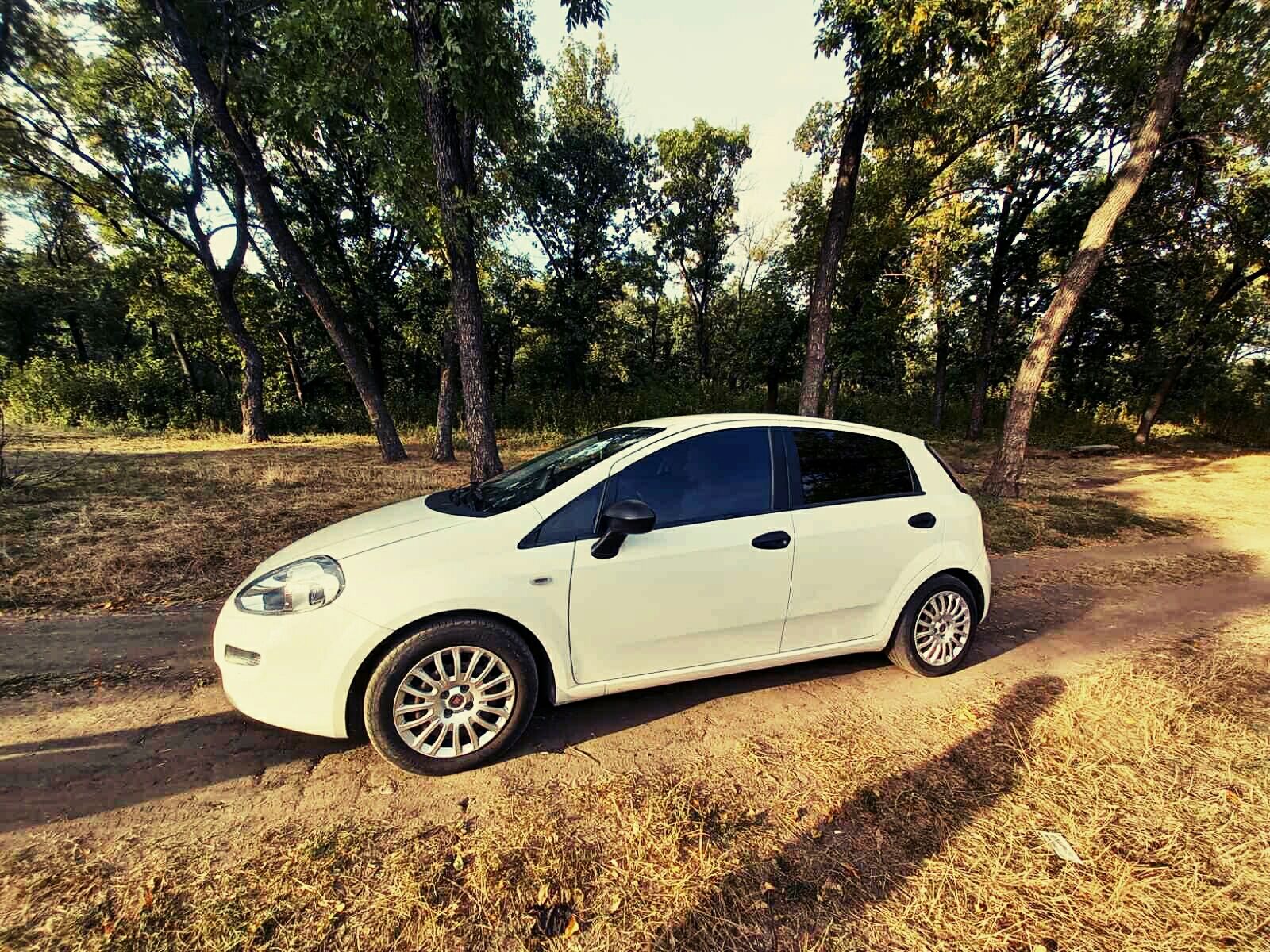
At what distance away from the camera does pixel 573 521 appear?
257 cm

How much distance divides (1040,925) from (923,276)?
1424cm

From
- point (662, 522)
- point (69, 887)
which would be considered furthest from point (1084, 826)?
point (69, 887)

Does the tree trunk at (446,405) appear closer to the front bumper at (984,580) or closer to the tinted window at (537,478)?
the tinted window at (537,478)

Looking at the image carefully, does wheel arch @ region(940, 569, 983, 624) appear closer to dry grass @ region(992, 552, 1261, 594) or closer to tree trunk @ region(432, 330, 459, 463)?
dry grass @ region(992, 552, 1261, 594)

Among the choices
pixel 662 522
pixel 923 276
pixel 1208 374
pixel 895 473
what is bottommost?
pixel 662 522

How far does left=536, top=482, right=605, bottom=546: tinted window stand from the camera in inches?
99.3

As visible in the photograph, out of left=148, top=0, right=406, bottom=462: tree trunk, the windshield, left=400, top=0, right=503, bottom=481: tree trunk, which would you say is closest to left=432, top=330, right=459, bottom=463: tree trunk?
left=148, top=0, right=406, bottom=462: tree trunk

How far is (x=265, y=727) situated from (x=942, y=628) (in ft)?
13.2

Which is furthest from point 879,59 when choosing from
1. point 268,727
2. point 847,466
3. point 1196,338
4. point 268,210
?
point 1196,338

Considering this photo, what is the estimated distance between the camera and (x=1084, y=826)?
6.77 feet

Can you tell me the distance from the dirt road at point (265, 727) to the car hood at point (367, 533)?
0.91m

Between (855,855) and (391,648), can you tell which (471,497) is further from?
(855,855)

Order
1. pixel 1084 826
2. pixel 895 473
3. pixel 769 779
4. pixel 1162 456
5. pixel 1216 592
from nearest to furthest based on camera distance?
pixel 1084 826 → pixel 769 779 → pixel 895 473 → pixel 1216 592 → pixel 1162 456

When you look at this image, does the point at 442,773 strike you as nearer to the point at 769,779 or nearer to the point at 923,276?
the point at 769,779
